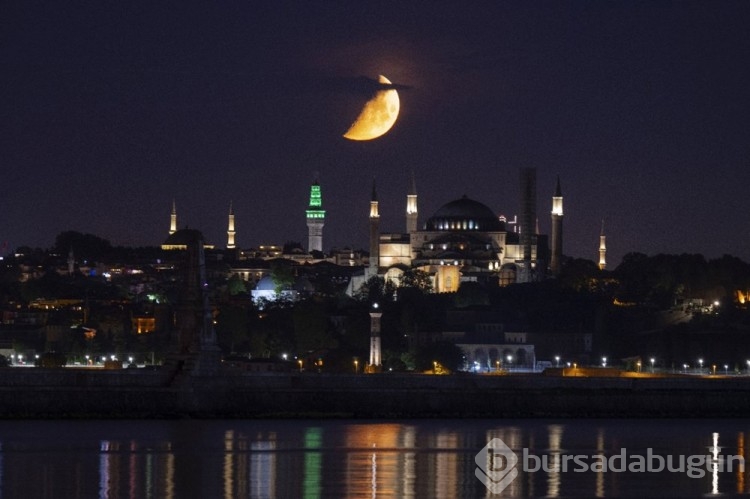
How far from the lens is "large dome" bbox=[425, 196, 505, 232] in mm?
149125

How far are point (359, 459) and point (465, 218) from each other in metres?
109

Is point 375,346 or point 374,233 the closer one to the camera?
point 375,346

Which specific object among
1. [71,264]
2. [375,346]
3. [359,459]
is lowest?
[359,459]

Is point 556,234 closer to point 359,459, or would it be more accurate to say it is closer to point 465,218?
point 465,218

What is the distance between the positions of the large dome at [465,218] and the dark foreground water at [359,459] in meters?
96.2

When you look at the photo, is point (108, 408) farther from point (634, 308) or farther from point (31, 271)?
point (31, 271)

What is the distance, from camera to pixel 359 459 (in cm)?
4166

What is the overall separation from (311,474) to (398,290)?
294 feet

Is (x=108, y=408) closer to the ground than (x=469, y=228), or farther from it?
closer to the ground

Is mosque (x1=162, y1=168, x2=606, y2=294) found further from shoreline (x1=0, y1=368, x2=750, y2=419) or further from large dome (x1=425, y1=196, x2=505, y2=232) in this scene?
shoreline (x1=0, y1=368, x2=750, y2=419)

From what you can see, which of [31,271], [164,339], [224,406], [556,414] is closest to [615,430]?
[556,414]

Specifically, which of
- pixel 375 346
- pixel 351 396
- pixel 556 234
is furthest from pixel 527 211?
pixel 351 396

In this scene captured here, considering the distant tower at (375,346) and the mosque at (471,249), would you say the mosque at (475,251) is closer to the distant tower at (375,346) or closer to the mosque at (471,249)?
the mosque at (471,249)

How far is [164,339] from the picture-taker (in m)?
104
